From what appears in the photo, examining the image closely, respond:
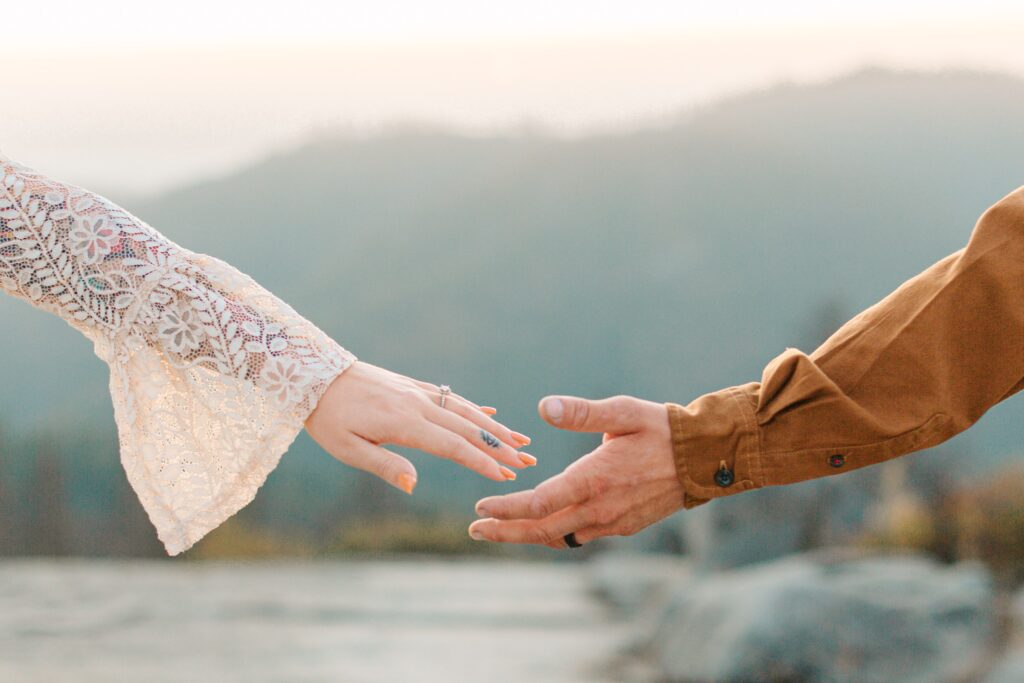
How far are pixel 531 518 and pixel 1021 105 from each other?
7.22 m

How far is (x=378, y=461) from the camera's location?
50.4 inches

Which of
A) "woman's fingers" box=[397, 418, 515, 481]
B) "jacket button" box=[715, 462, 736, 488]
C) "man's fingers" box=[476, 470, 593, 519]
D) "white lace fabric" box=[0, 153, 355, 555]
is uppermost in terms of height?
"white lace fabric" box=[0, 153, 355, 555]

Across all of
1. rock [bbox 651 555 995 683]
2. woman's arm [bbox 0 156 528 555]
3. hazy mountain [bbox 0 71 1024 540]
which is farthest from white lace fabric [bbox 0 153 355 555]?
hazy mountain [bbox 0 71 1024 540]

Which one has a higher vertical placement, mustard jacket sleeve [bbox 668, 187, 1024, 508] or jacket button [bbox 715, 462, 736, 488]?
mustard jacket sleeve [bbox 668, 187, 1024, 508]

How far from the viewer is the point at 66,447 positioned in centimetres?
716

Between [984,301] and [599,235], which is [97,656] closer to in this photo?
[599,235]

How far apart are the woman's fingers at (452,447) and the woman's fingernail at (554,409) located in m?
0.11

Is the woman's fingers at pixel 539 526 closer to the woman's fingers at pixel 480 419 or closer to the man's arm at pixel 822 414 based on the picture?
the man's arm at pixel 822 414

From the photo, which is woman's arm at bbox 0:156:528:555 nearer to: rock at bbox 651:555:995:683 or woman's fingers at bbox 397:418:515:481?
woman's fingers at bbox 397:418:515:481

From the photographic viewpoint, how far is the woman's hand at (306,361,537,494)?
128 centimetres

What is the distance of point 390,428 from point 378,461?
0.04m

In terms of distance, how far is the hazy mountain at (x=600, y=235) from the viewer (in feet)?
24.0

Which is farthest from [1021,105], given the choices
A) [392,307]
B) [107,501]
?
[107,501]

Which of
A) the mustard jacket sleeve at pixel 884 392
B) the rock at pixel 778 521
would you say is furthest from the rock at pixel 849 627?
the mustard jacket sleeve at pixel 884 392
